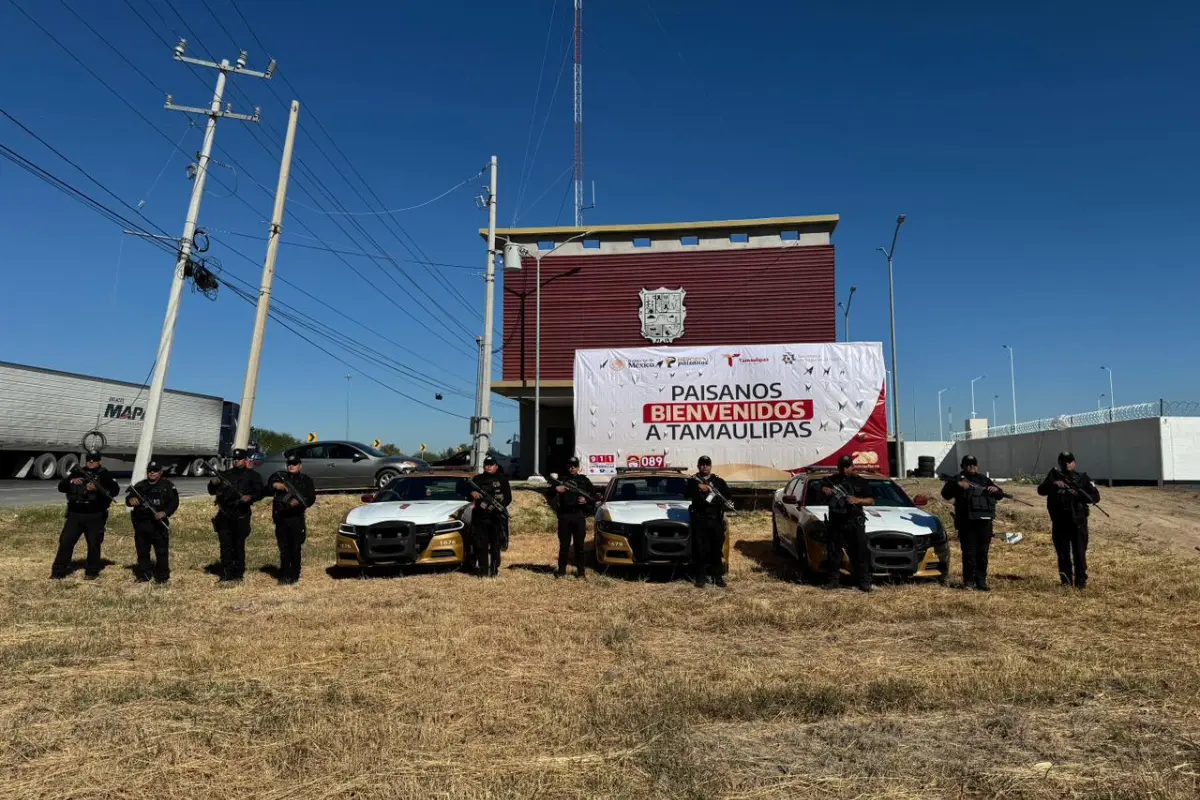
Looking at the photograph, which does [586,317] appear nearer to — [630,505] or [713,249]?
[713,249]

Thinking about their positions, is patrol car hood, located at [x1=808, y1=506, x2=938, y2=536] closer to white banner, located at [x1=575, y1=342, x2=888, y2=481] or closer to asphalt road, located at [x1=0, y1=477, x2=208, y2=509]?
Result: white banner, located at [x1=575, y1=342, x2=888, y2=481]

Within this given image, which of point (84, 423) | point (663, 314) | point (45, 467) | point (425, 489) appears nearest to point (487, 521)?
point (425, 489)

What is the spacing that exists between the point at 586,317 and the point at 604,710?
2517 cm

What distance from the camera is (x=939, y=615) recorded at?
23.0ft

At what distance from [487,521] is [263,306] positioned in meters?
9.73

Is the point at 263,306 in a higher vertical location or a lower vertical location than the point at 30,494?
higher

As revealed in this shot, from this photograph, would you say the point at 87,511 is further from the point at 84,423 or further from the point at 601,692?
the point at 84,423

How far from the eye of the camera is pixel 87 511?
9.30 meters

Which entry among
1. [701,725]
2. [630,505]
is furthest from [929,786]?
[630,505]

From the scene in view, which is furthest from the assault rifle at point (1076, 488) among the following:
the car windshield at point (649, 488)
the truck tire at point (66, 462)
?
the truck tire at point (66, 462)

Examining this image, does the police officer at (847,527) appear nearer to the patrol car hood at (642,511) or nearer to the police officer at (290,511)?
the patrol car hood at (642,511)

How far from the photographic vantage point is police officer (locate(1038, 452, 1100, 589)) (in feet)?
27.3

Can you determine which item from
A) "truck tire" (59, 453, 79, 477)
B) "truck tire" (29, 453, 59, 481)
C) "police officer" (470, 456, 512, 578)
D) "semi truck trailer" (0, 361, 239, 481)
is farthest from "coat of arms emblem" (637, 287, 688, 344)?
"truck tire" (29, 453, 59, 481)

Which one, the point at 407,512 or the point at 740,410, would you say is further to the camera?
the point at 740,410
